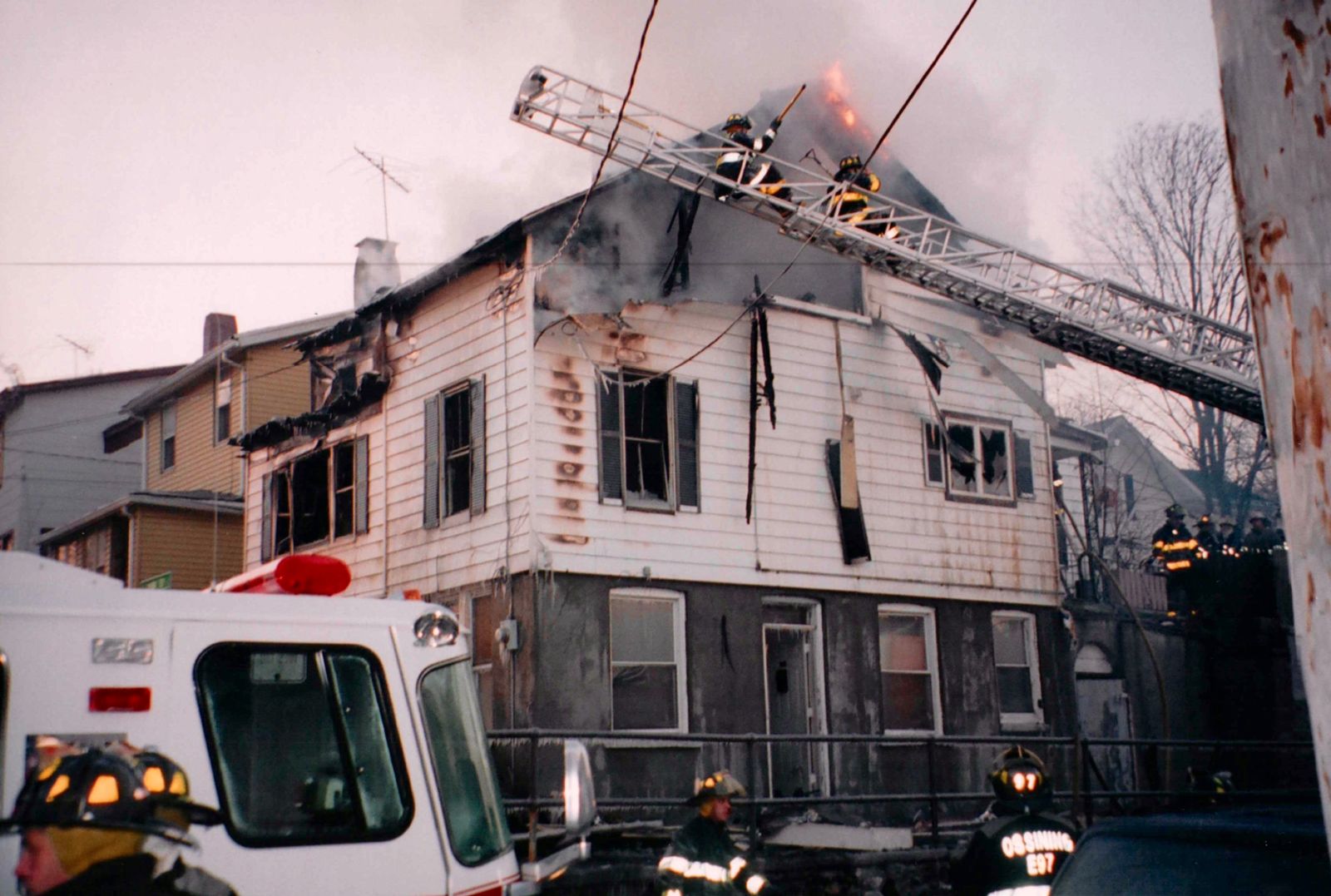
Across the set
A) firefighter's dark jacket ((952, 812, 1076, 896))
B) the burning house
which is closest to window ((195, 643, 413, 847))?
firefighter's dark jacket ((952, 812, 1076, 896))

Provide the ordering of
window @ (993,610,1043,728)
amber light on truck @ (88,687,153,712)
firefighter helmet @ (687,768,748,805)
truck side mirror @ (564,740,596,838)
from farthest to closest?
window @ (993,610,1043,728) < firefighter helmet @ (687,768,748,805) < truck side mirror @ (564,740,596,838) < amber light on truck @ (88,687,153,712)

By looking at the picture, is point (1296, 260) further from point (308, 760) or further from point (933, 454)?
point (933, 454)

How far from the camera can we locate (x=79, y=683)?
3.71m

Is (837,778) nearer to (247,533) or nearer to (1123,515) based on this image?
(247,533)

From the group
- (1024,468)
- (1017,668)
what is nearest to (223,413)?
(1024,468)

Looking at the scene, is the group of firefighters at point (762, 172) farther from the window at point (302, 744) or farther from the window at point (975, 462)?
the window at point (302, 744)

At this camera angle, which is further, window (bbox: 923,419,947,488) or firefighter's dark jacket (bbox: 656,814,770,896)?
window (bbox: 923,419,947,488)

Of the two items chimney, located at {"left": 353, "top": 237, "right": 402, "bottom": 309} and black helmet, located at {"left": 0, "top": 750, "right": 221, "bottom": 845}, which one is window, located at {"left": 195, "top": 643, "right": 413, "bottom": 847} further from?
chimney, located at {"left": 353, "top": 237, "right": 402, "bottom": 309}

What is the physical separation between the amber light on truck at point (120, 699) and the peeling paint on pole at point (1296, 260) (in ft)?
10.0

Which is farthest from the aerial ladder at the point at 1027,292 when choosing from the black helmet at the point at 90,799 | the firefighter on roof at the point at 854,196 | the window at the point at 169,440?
the black helmet at the point at 90,799

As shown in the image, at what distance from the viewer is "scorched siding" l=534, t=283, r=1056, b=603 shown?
14.1 metres

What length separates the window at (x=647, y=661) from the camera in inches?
546

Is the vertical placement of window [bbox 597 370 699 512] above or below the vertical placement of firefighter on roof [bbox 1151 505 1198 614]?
above

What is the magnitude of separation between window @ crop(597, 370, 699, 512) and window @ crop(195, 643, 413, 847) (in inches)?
394
